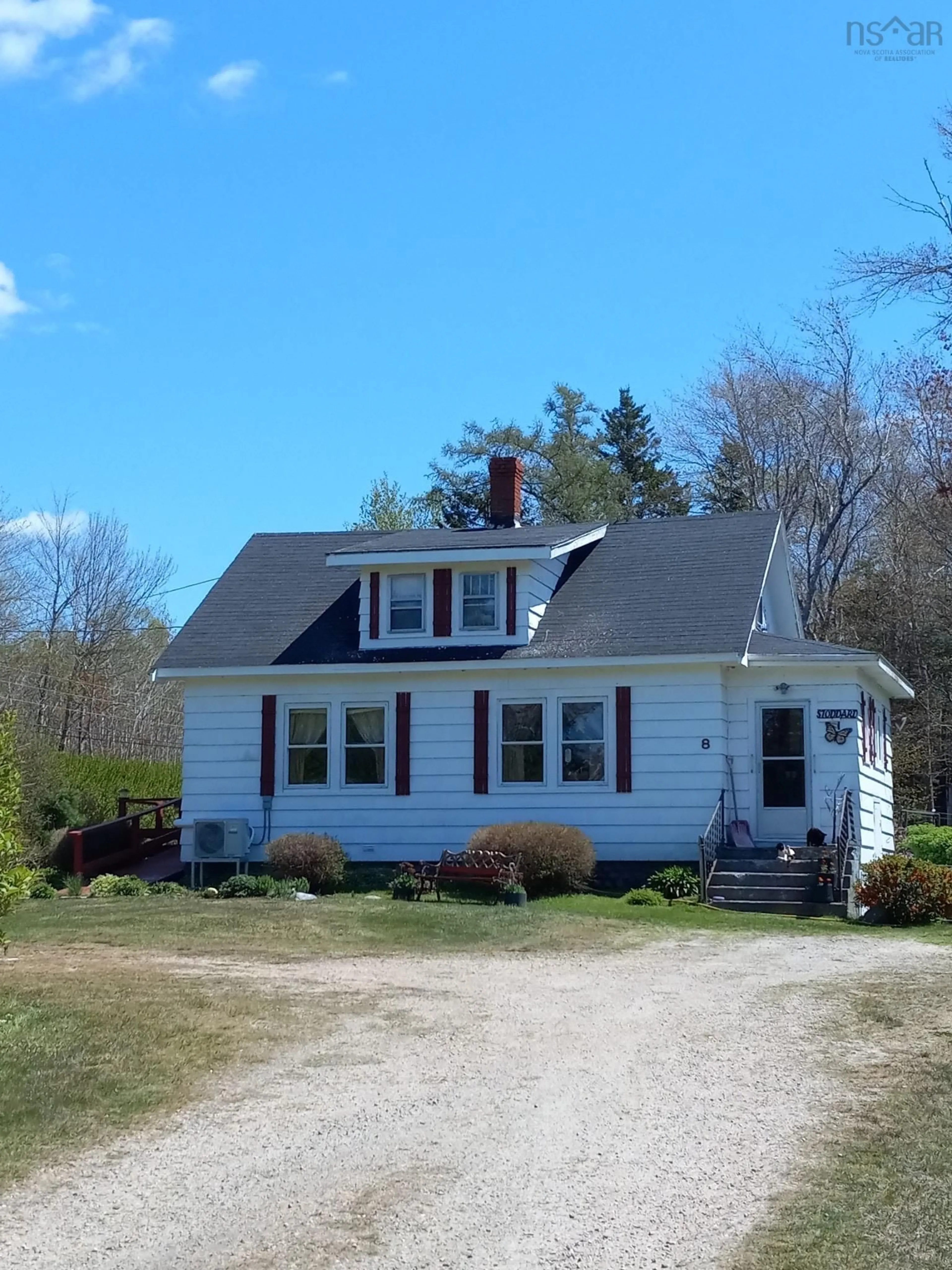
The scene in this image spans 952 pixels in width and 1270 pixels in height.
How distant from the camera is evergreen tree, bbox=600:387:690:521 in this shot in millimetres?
48906

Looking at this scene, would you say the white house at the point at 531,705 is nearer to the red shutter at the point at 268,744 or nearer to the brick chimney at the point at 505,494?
the red shutter at the point at 268,744

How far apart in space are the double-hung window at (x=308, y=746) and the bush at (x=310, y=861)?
75.1 inches

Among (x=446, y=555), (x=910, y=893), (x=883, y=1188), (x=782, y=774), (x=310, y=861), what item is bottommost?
(x=883, y=1188)

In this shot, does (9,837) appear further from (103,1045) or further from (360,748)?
(360,748)

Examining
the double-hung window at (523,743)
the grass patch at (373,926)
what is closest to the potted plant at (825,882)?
the grass patch at (373,926)

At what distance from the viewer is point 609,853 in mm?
21594

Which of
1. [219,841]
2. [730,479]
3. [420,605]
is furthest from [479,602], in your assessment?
[730,479]

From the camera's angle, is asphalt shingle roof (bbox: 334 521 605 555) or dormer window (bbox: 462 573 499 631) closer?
asphalt shingle roof (bbox: 334 521 605 555)

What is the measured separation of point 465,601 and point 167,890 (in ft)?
20.8

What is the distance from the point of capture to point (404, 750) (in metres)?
22.7

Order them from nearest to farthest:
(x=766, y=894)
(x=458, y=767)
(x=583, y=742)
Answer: (x=766, y=894) → (x=583, y=742) → (x=458, y=767)

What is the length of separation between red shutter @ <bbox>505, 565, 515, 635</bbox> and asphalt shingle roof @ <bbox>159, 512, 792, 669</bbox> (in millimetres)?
358

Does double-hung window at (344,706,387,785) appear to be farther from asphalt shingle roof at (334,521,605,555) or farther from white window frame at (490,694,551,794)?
asphalt shingle roof at (334,521,605,555)

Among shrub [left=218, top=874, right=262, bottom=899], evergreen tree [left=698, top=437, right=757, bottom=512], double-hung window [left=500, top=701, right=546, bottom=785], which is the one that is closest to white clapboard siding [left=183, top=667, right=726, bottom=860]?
double-hung window [left=500, top=701, right=546, bottom=785]
